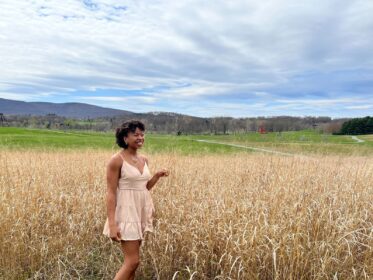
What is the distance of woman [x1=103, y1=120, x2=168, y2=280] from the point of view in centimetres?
290

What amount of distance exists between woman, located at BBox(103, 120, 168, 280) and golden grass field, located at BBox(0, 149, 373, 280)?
618 millimetres

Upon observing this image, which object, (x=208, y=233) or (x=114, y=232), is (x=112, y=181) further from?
(x=208, y=233)

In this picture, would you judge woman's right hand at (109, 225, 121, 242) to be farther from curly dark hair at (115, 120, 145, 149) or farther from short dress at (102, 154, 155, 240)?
curly dark hair at (115, 120, 145, 149)

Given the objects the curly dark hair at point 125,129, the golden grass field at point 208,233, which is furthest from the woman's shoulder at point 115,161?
the golden grass field at point 208,233

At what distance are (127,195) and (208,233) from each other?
122 cm

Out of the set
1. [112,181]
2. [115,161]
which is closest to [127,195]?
[112,181]

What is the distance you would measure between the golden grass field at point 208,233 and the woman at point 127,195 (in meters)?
0.62

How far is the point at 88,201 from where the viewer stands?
514 centimetres

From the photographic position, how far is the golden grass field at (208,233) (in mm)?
3268

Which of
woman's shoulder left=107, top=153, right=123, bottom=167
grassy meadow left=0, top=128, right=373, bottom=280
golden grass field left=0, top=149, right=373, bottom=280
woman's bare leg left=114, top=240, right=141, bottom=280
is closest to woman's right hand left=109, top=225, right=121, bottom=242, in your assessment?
woman's bare leg left=114, top=240, right=141, bottom=280

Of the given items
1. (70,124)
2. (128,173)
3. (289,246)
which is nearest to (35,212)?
(128,173)

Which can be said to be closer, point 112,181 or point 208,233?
point 112,181

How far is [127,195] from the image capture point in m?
2.96

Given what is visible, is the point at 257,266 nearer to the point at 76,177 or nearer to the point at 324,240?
the point at 324,240
